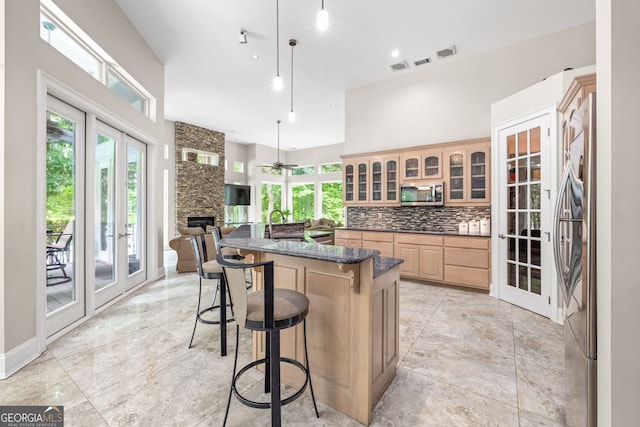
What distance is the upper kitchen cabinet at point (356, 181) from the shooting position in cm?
565

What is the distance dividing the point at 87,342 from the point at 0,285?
0.91 metres

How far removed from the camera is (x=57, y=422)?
5.49 feet

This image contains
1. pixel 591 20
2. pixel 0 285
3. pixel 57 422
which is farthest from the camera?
pixel 591 20

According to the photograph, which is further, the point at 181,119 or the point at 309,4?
the point at 181,119

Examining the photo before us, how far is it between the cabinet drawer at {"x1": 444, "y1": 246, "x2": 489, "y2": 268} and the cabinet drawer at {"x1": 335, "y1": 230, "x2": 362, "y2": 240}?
5.07 feet

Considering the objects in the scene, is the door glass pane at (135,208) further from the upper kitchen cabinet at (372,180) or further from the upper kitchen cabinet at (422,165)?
the upper kitchen cabinet at (422,165)

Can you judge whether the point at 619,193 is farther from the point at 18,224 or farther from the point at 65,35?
the point at 65,35

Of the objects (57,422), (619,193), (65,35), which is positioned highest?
(65,35)

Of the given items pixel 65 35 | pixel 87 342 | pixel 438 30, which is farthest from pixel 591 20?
pixel 87 342

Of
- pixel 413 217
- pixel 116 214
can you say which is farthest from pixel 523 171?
pixel 116 214

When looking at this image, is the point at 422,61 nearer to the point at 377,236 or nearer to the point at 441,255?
the point at 377,236

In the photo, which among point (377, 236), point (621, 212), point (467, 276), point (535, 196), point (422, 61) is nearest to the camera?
point (621, 212)

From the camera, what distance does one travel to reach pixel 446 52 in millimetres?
4492

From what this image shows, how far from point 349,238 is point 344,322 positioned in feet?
12.3
